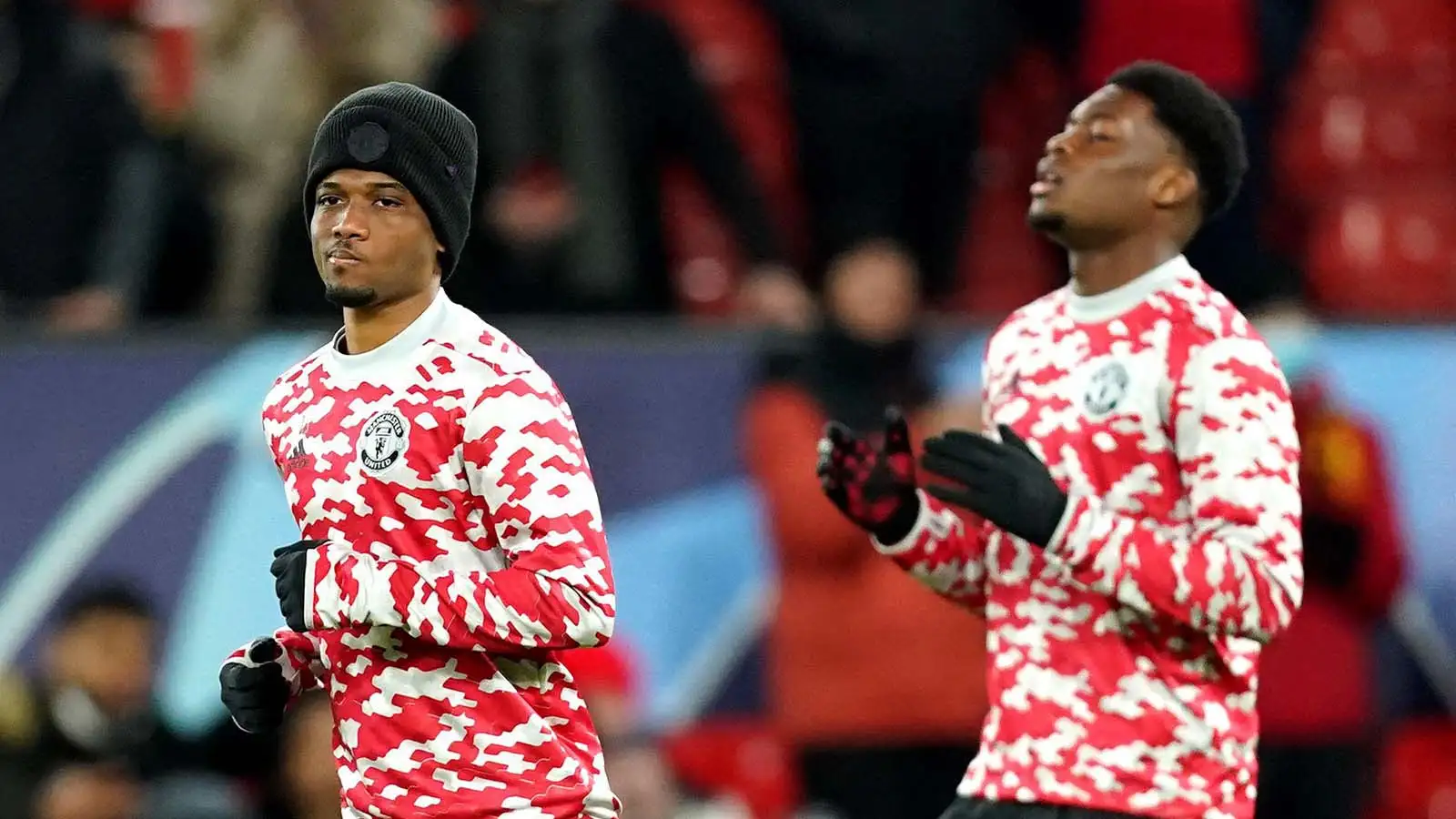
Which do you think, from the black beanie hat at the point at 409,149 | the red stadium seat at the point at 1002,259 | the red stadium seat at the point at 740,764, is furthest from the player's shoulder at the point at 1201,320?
the red stadium seat at the point at 1002,259

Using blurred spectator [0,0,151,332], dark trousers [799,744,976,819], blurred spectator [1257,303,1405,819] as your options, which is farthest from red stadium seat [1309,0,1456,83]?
blurred spectator [0,0,151,332]

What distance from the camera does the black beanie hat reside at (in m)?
3.98

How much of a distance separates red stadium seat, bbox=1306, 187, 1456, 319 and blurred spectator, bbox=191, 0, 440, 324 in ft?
9.55

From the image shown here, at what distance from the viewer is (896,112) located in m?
7.69

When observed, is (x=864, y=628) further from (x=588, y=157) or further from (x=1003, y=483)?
(x=1003, y=483)

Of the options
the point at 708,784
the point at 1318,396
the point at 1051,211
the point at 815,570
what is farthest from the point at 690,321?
the point at 1051,211

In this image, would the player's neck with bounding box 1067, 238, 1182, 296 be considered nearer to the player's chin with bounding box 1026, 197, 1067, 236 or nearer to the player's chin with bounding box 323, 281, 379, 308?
the player's chin with bounding box 1026, 197, 1067, 236

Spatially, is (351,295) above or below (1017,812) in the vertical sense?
above

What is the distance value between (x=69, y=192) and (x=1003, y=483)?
4.28m

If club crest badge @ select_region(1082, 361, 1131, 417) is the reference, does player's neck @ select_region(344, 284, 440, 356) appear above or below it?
above

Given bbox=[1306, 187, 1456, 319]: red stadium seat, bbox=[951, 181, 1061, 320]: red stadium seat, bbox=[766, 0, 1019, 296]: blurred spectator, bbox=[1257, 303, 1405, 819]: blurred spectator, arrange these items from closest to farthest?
bbox=[1257, 303, 1405, 819]: blurred spectator < bbox=[766, 0, 1019, 296]: blurred spectator < bbox=[951, 181, 1061, 320]: red stadium seat < bbox=[1306, 187, 1456, 319]: red stadium seat

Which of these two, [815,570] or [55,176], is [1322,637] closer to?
[815,570]

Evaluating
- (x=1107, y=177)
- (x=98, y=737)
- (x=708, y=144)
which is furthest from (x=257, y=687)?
(x=708, y=144)

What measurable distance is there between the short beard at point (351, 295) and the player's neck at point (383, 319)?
5cm
